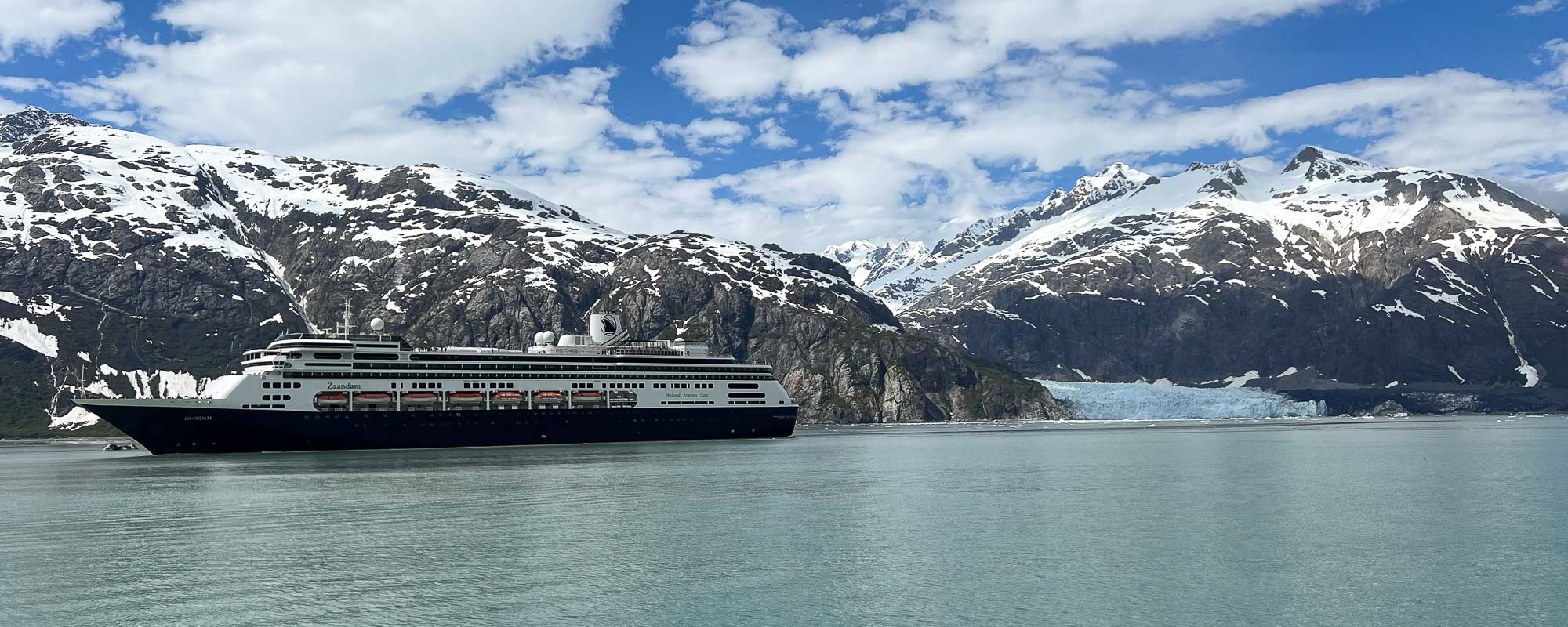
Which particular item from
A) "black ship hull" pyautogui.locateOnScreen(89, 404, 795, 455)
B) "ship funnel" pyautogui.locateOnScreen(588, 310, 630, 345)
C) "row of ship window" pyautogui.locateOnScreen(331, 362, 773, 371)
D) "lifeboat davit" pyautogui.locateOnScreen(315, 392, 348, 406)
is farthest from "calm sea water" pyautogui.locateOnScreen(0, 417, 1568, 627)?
"ship funnel" pyautogui.locateOnScreen(588, 310, 630, 345)

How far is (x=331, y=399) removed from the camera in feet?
468

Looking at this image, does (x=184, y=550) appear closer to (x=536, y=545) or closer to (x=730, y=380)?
(x=536, y=545)

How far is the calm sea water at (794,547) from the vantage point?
4112 cm

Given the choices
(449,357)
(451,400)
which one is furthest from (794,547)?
(449,357)

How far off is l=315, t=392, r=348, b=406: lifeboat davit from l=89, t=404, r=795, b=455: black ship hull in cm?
134

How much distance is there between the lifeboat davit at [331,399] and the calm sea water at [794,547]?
126ft

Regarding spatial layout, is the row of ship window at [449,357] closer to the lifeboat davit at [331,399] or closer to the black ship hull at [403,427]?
the lifeboat davit at [331,399]

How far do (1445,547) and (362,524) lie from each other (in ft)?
176

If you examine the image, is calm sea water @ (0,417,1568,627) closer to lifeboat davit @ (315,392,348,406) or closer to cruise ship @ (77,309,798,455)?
cruise ship @ (77,309,798,455)

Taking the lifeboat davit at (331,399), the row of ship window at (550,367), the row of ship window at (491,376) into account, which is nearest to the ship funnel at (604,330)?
the row of ship window at (550,367)

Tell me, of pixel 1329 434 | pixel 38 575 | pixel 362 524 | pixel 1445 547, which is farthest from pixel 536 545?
pixel 1329 434

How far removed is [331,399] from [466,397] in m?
17.1

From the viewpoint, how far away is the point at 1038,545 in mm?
54719

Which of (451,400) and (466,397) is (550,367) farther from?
(451,400)
